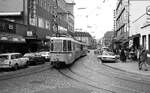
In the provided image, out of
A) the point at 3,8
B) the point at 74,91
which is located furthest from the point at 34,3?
the point at 74,91

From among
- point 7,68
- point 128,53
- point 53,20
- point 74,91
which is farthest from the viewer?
point 53,20

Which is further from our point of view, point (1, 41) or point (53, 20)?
point (53, 20)

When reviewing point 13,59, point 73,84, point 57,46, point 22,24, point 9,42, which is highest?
point 22,24

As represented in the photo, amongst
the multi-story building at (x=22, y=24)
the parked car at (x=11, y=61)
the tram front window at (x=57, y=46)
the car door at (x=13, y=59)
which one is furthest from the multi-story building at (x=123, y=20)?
the car door at (x=13, y=59)

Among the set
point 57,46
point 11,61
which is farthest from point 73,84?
point 11,61

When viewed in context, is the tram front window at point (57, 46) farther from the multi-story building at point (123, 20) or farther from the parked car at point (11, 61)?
the multi-story building at point (123, 20)

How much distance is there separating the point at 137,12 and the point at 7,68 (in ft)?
99.7

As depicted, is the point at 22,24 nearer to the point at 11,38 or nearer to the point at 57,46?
the point at 11,38

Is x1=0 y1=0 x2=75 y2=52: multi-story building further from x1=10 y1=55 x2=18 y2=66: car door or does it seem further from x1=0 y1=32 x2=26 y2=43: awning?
x1=10 y1=55 x2=18 y2=66: car door

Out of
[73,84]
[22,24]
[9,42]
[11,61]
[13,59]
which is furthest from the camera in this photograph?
[22,24]

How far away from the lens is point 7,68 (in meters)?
20.6

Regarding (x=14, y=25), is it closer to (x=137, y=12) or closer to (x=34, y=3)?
(x=34, y=3)

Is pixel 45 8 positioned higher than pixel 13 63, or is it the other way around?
pixel 45 8

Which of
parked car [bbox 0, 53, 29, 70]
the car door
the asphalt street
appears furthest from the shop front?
the asphalt street
